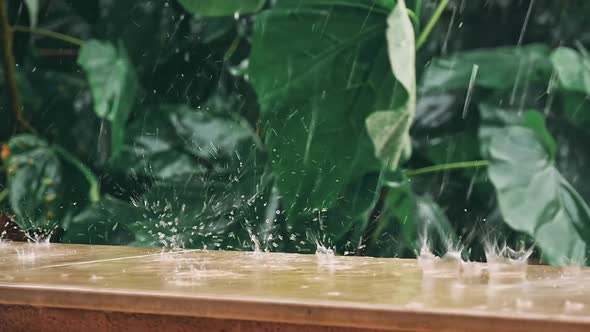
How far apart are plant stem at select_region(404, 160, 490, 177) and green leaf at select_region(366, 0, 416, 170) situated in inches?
1.2

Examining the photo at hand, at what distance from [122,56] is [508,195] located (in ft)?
2.67

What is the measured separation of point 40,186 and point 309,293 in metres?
1.18

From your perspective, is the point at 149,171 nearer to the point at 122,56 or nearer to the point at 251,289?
the point at 122,56

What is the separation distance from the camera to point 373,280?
69cm

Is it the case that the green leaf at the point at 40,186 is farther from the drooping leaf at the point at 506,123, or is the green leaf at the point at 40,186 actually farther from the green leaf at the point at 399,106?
the drooping leaf at the point at 506,123

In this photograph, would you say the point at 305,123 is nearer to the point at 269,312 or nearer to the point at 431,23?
the point at 431,23

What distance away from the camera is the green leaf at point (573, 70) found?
124cm

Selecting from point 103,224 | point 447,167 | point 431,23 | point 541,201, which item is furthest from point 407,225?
point 103,224

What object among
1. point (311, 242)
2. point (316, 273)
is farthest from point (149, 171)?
point (316, 273)

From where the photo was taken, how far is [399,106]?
134 cm

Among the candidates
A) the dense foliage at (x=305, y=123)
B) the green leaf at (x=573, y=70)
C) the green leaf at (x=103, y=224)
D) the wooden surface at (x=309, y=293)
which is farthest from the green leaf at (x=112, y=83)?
the green leaf at (x=573, y=70)

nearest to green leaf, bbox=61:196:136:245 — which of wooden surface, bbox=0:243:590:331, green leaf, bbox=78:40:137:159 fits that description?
green leaf, bbox=78:40:137:159

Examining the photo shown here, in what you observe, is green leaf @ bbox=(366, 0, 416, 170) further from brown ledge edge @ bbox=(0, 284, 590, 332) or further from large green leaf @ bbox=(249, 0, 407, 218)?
brown ledge edge @ bbox=(0, 284, 590, 332)

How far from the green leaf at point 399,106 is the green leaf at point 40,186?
65 cm
